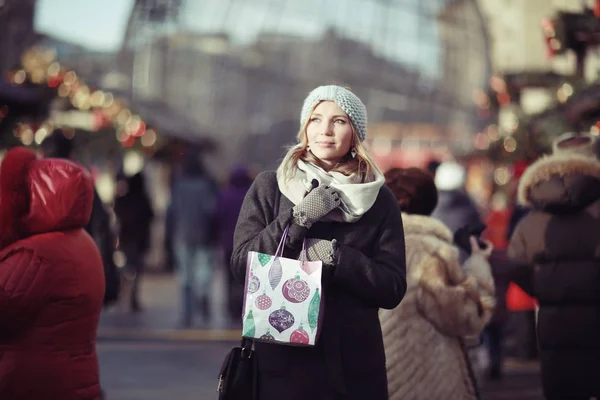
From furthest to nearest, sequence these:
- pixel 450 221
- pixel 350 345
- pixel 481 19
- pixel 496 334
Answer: pixel 481 19 → pixel 496 334 → pixel 450 221 → pixel 350 345

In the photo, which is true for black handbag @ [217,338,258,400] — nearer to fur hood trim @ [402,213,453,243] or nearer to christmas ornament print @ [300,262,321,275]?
christmas ornament print @ [300,262,321,275]

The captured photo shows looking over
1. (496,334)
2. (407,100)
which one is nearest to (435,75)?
(407,100)

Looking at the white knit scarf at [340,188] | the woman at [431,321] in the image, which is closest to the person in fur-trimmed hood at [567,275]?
the woman at [431,321]

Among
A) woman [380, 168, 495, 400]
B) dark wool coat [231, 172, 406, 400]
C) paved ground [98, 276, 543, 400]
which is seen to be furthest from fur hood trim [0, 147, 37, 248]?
paved ground [98, 276, 543, 400]

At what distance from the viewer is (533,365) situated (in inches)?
503

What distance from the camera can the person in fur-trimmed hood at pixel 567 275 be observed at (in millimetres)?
7344

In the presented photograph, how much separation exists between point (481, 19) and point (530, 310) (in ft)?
179

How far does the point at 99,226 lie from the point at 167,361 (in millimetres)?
4540

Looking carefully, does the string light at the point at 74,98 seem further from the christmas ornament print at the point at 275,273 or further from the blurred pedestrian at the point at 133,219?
the christmas ornament print at the point at 275,273

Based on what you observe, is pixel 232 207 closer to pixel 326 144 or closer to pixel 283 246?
pixel 326 144

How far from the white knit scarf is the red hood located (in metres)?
0.99

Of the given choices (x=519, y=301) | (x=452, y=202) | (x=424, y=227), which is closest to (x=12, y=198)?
(x=424, y=227)

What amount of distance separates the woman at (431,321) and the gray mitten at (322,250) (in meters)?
1.51

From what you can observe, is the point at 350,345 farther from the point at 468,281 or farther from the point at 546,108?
the point at 546,108
